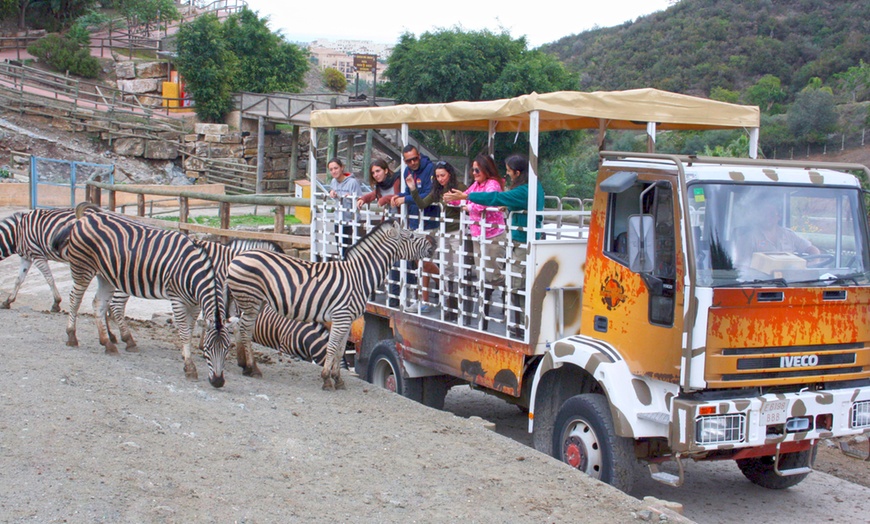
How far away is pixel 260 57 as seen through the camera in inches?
1548

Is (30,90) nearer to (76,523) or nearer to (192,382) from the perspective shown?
(192,382)

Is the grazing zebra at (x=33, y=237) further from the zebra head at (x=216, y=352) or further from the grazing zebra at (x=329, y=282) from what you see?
the zebra head at (x=216, y=352)

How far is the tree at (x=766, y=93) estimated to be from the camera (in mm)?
44531

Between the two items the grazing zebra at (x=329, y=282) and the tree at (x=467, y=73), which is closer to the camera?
the grazing zebra at (x=329, y=282)

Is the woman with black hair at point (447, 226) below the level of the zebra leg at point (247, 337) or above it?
above

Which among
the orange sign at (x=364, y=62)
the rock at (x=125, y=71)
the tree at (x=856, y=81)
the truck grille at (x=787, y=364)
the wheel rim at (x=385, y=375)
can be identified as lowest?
the wheel rim at (x=385, y=375)

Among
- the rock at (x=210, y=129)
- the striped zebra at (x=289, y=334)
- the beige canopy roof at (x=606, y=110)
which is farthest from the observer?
the rock at (x=210, y=129)

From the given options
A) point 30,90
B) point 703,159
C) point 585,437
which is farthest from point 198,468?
point 30,90

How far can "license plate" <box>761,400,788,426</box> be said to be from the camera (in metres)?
5.25

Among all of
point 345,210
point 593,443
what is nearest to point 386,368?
point 345,210

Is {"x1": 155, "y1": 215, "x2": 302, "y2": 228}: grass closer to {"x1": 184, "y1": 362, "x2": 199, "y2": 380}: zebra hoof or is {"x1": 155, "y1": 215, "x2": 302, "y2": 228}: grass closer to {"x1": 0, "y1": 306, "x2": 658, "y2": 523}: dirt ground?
{"x1": 184, "y1": 362, "x2": 199, "y2": 380}: zebra hoof

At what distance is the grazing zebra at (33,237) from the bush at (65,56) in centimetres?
2939

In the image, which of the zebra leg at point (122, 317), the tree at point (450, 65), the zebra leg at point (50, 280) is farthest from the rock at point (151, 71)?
the zebra leg at point (122, 317)

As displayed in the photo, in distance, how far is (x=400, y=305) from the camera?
27.2 feet
